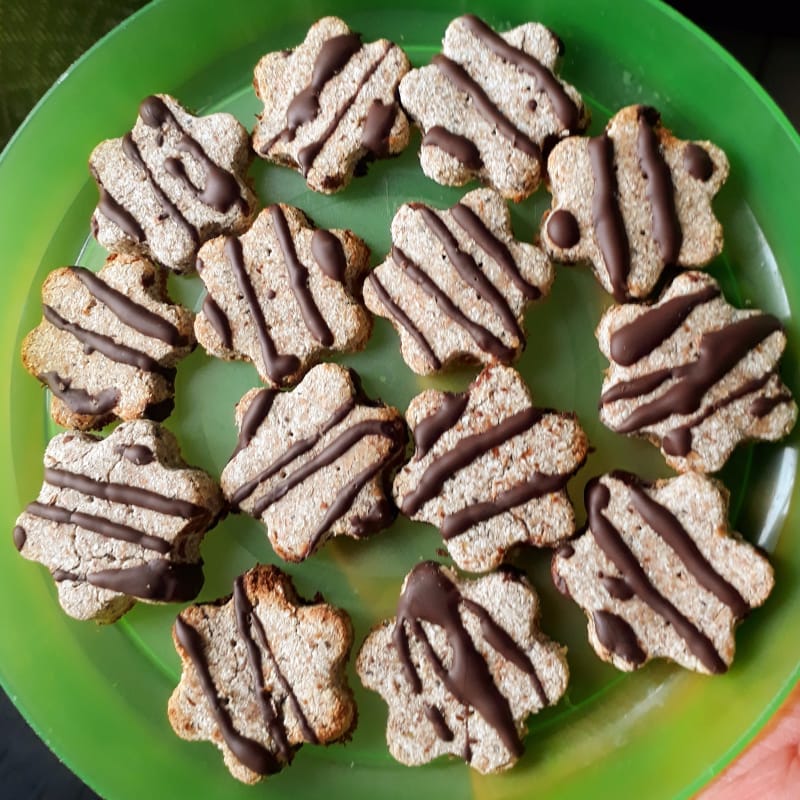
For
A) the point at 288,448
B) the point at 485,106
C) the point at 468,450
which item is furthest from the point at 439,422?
the point at 485,106

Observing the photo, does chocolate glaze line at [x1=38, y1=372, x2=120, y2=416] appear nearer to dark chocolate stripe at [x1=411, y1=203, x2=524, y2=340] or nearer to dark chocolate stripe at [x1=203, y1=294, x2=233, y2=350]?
dark chocolate stripe at [x1=203, y1=294, x2=233, y2=350]

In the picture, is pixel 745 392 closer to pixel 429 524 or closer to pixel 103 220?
pixel 429 524

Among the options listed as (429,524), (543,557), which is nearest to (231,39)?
(429,524)

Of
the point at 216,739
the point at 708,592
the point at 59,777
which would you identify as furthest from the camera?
the point at 59,777

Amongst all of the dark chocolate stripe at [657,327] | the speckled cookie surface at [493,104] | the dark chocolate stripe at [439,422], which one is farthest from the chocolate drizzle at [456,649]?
the speckled cookie surface at [493,104]

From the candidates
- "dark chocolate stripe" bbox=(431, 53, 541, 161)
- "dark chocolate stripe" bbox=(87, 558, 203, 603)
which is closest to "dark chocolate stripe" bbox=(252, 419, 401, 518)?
"dark chocolate stripe" bbox=(87, 558, 203, 603)

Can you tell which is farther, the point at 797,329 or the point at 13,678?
the point at 13,678
